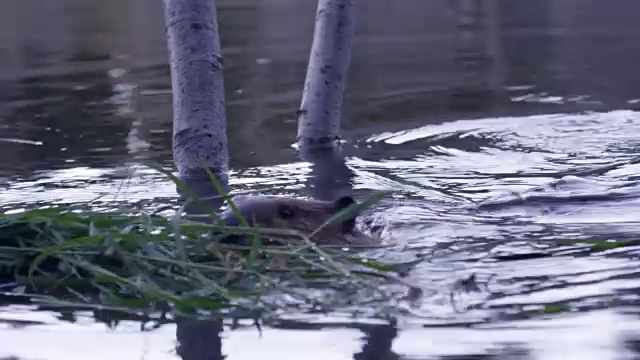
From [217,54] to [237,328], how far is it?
10.0ft

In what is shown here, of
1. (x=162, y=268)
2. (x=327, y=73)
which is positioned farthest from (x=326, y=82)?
(x=162, y=268)

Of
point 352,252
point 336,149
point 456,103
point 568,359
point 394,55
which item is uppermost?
point 394,55

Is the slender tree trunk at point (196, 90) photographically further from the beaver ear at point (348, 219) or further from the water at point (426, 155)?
the beaver ear at point (348, 219)

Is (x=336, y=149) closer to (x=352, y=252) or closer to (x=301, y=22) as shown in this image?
(x=352, y=252)

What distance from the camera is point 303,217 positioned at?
4711 millimetres

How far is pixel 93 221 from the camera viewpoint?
415 cm

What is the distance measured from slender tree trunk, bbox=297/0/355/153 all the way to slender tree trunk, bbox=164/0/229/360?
51.1 inches

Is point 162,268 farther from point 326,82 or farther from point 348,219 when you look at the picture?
point 326,82

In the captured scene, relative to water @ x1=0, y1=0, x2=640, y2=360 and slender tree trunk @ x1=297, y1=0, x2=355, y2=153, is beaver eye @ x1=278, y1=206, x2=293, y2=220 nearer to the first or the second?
water @ x1=0, y1=0, x2=640, y2=360

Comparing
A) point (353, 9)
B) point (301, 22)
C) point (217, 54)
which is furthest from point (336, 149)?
point (301, 22)

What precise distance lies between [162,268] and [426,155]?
144 inches

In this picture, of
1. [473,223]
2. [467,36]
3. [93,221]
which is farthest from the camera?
[467,36]

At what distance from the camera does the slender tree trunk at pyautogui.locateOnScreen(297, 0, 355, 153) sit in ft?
24.7

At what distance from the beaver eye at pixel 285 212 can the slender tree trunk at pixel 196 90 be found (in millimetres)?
1569
